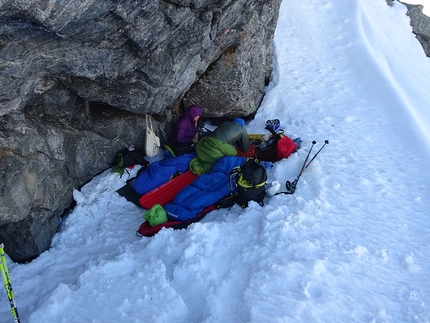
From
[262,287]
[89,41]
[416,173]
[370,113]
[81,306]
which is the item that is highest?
[89,41]

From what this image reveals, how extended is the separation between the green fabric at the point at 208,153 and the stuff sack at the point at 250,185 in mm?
1198

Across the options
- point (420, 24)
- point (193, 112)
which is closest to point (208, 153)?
point (193, 112)

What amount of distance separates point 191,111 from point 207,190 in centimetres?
273

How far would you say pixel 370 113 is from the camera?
1007cm

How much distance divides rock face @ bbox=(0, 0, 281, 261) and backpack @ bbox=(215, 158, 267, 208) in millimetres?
2497

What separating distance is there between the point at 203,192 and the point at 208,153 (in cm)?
117

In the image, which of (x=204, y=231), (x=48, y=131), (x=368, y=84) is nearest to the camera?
(x=204, y=231)

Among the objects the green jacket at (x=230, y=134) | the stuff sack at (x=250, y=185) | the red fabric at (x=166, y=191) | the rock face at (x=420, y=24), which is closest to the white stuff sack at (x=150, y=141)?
the red fabric at (x=166, y=191)

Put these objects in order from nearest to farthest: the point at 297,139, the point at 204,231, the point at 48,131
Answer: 1. the point at 204,231
2. the point at 48,131
3. the point at 297,139

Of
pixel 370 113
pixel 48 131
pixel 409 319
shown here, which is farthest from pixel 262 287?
pixel 370 113

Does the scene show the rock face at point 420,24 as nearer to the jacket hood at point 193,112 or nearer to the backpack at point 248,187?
the jacket hood at point 193,112

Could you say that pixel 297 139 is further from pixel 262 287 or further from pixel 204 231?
pixel 262 287

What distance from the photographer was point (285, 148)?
8633 millimetres

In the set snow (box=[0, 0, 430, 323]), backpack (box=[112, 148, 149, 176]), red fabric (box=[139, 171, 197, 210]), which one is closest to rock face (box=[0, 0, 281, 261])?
backpack (box=[112, 148, 149, 176])
